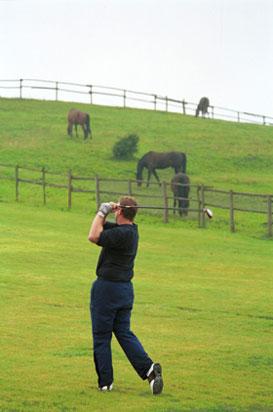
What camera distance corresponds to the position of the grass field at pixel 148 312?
12727 mm

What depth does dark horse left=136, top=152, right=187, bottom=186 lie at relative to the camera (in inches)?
2133

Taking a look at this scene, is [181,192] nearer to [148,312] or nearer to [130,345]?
[148,312]

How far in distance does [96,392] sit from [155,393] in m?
0.59

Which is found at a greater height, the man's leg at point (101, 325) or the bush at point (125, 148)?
the bush at point (125, 148)

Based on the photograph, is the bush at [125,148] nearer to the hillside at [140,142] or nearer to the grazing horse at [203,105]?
the hillside at [140,142]

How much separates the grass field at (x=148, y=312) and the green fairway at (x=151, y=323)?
0.07ft

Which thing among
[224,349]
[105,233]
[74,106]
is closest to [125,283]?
[105,233]

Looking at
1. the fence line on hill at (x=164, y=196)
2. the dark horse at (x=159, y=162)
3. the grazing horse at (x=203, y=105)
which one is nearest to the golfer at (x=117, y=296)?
the fence line on hill at (x=164, y=196)

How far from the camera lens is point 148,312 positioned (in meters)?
20.0

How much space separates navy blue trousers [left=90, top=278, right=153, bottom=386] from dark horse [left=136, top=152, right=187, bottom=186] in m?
41.0

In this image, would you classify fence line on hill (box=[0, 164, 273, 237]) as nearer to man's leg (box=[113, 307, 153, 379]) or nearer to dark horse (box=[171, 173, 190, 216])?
dark horse (box=[171, 173, 190, 216])

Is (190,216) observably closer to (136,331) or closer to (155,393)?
(136,331)

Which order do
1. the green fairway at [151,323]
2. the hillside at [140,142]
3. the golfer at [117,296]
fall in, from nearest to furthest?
the golfer at [117,296] < the green fairway at [151,323] < the hillside at [140,142]

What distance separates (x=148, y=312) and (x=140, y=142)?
46.0 meters
